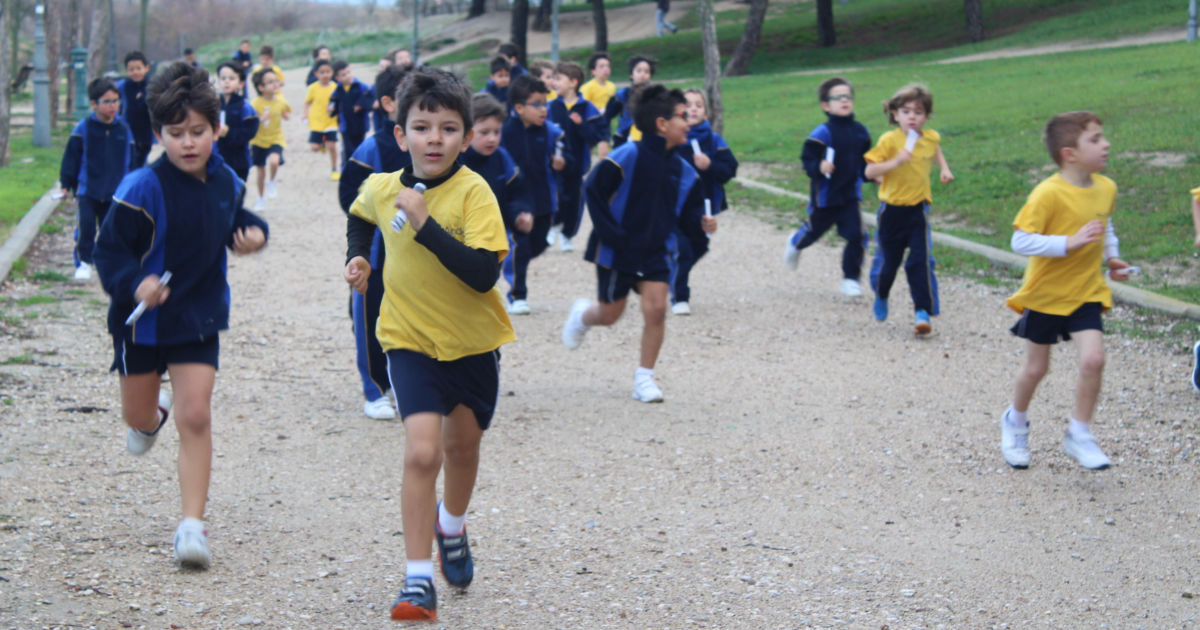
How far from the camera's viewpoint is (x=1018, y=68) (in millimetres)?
27281

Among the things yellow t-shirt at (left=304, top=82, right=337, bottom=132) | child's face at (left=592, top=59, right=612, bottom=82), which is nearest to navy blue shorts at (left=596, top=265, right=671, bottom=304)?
child's face at (left=592, top=59, right=612, bottom=82)

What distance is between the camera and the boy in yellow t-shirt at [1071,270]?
18.5 feet

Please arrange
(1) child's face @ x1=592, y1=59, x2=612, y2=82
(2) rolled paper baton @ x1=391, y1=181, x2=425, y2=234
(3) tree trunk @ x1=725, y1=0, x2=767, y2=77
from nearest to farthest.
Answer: (2) rolled paper baton @ x1=391, y1=181, x2=425, y2=234
(1) child's face @ x1=592, y1=59, x2=612, y2=82
(3) tree trunk @ x1=725, y1=0, x2=767, y2=77

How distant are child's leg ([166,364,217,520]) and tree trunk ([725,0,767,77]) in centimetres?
3368

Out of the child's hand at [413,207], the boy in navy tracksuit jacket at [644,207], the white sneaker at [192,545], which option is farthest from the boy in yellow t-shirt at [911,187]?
the white sneaker at [192,545]

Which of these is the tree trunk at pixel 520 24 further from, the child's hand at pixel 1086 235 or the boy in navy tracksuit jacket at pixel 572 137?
the child's hand at pixel 1086 235

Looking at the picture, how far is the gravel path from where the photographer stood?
14.0 ft

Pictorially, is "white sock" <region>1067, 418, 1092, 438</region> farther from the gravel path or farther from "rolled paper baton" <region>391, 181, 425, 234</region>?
"rolled paper baton" <region>391, 181, 425, 234</region>

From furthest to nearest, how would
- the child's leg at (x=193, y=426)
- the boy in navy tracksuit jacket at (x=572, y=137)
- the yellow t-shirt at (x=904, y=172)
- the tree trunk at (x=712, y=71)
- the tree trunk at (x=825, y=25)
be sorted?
the tree trunk at (x=825, y=25), the tree trunk at (x=712, y=71), the boy in navy tracksuit jacket at (x=572, y=137), the yellow t-shirt at (x=904, y=172), the child's leg at (x=193, y=426)

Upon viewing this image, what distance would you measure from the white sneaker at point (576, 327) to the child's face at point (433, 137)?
11.2 feet

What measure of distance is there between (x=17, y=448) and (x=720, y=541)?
10.7 ft

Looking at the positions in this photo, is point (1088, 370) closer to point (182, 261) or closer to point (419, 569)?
point (419, 569)

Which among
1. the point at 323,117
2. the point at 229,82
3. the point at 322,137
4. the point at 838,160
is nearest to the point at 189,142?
the point at 838,160

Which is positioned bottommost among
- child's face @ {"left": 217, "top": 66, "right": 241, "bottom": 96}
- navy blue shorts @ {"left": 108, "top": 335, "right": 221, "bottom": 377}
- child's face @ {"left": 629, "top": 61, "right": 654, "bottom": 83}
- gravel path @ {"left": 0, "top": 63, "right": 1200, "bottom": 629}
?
gravel path @ {"left": 0, "top": 63, "right": 1200, "bottom": 629}
